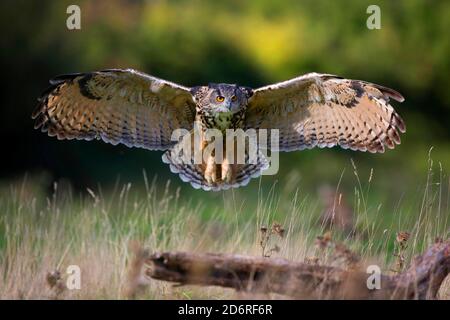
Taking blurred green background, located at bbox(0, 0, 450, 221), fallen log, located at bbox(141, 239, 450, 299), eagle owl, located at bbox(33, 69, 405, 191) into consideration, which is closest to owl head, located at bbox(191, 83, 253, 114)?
eagle owl, located at bbox(33, 69, 405, 191)

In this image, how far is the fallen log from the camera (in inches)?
172

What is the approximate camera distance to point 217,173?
262 inches

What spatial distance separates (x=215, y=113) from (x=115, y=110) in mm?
828

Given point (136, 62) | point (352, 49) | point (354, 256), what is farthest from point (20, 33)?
point (354, 256)

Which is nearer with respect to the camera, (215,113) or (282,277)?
(282,277)

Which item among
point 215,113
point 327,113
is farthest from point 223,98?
point 327,113

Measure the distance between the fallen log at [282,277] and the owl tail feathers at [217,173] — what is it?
2.10 meters

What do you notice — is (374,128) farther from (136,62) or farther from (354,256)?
(136,62)

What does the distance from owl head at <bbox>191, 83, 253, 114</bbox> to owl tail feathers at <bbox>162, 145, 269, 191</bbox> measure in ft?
1.69

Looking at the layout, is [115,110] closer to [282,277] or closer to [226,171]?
[226,171]

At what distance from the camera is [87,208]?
673cm

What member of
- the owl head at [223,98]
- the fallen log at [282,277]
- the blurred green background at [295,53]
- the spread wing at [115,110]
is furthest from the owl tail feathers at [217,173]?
the blurred green background at [295,53]

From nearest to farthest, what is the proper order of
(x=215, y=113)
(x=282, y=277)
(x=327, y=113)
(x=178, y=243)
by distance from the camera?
(x=282, y=277)
(x=178, y=243)
(x=215, y=113)
(x=327, y=113)

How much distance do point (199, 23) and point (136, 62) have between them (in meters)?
1.84
